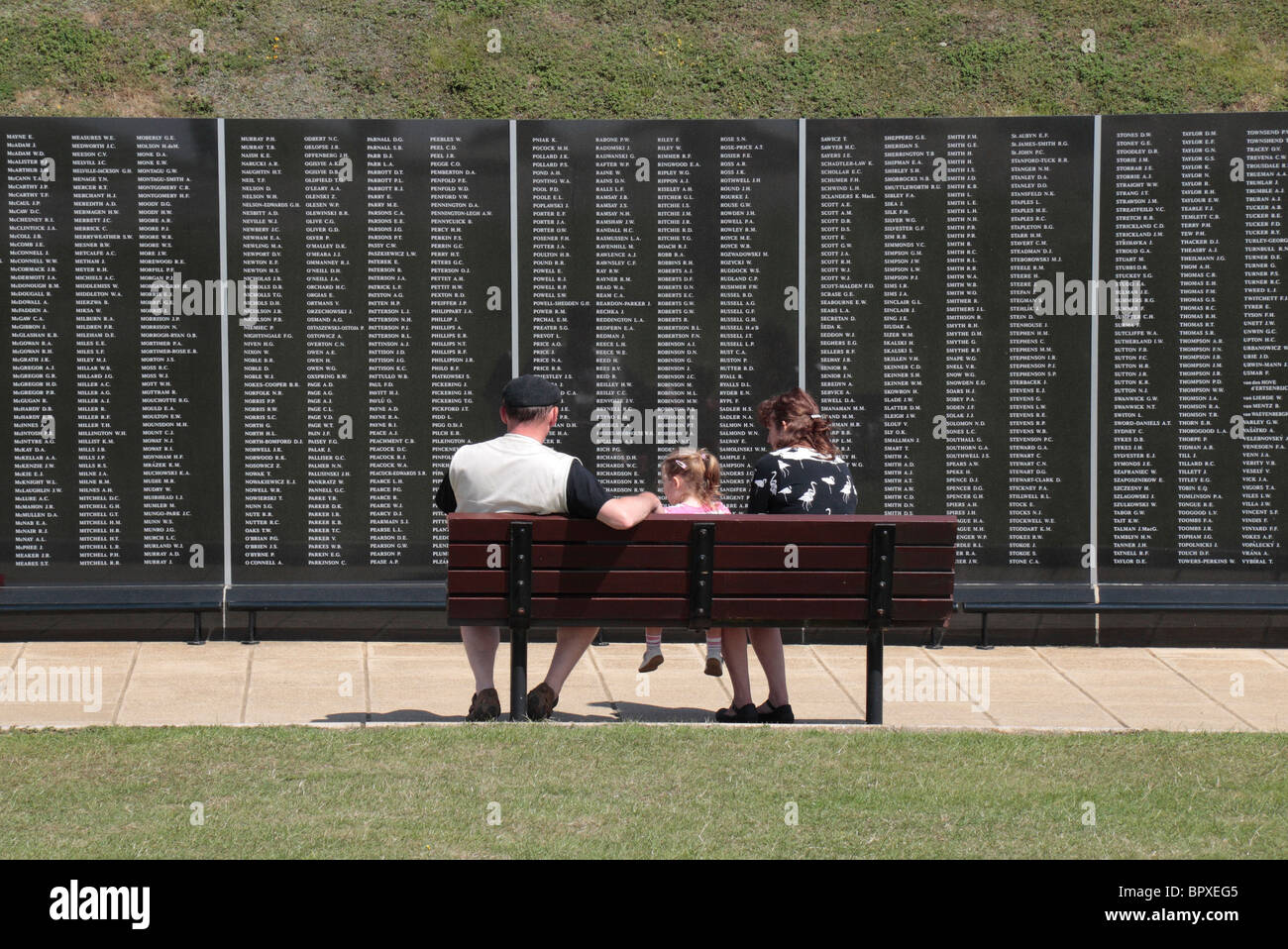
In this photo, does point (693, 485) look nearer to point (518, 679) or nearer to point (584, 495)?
point (584, 495)

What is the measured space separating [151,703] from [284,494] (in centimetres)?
214

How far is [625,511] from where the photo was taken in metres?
6.03

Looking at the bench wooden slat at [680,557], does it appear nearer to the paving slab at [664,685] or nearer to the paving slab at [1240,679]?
the paving slab at [664,685]

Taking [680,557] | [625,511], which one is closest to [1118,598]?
[680,557]

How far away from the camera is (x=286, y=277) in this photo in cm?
889

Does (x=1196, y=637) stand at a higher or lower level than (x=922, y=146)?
lower

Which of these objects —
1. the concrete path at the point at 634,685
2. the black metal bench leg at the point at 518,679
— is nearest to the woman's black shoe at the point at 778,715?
the concrete path at the point at 634,685

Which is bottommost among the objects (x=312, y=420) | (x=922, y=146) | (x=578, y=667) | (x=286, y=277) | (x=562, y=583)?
(x=578, y=667)

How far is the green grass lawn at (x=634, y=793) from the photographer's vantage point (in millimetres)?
4504

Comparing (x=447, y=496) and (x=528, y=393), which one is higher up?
(x=528, y=393)

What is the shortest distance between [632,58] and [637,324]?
4.18 metres

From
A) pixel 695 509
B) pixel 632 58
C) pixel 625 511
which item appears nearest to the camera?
pixel 625 511

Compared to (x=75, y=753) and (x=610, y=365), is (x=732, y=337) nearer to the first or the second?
(x=610, y=365)

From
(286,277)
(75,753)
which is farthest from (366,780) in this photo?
(286,277)
